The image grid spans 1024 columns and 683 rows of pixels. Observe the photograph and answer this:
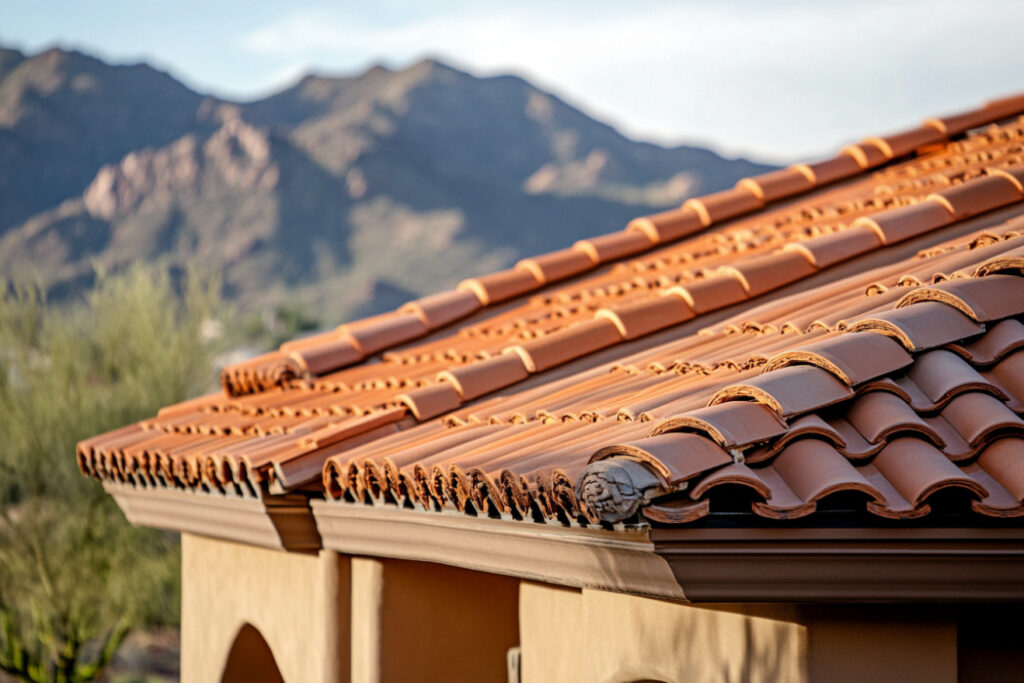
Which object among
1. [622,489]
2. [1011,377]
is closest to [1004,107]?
[1011,377]

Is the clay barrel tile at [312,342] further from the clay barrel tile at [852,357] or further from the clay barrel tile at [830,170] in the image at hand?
the clay barrel tile at [852,357]

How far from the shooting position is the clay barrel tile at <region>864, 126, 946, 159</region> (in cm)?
743

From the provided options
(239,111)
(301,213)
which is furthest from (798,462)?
(239,111)

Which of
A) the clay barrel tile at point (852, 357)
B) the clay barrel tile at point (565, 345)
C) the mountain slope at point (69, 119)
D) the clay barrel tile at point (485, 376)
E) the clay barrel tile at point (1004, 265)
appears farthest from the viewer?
the mountain slope at point (69, 119)

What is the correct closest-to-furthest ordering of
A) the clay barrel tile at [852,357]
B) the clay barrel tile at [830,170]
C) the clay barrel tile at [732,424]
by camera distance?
1. the clay barrel tile at [732,424]
2. the clay barrel tile at [852,357]
3. the clay barrel tile at [830,170]

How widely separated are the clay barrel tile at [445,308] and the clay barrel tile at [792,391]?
3.98 metres

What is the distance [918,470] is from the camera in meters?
2.49

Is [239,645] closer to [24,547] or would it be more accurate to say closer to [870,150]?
[870,150]

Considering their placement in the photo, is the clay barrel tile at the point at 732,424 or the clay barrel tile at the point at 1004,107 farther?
the clay barrel tile at the point at 1004,107

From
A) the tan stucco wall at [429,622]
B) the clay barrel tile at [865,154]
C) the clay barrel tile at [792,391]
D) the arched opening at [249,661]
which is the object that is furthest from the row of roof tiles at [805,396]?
the clay barrel tile at [865,154]

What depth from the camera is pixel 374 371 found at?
605 cm

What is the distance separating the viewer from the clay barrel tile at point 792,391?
2.66 meters

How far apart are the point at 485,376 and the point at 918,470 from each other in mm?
2709

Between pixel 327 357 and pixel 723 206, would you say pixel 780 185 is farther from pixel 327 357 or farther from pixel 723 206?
pixel 327 357
